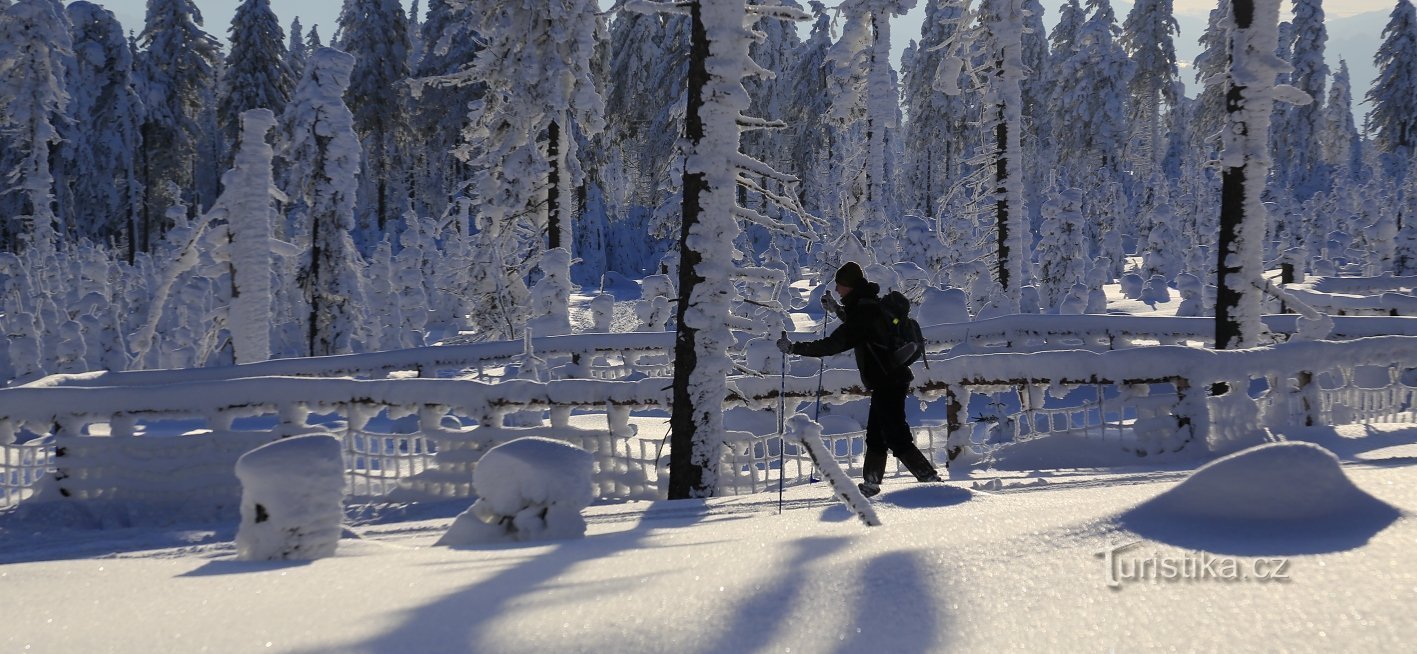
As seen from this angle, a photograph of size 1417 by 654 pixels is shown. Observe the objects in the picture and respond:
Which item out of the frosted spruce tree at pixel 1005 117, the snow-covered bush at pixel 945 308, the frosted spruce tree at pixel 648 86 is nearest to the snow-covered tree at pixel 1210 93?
the frosted spruce tree at pixel 648 86

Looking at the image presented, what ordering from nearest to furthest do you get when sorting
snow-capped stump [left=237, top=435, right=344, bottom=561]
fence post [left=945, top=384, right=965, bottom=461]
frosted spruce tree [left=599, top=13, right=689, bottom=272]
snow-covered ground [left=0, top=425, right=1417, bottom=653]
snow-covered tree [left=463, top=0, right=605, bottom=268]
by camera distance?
snow-covered ground [left=0, top=425, right=1417, bottom=653] → snow-capped stump [left=237, top=435, right=344, bottom=561] → fence post [left=945, top=384, right=965, bottom=461] → snow-covered tree [left=463, top=0, right=605, bottom=268] → frosted spruce tree [left=599, top=13, right=689, bottom=272]

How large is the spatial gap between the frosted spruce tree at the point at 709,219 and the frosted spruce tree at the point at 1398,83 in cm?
6442

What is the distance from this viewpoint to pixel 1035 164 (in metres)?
61.1

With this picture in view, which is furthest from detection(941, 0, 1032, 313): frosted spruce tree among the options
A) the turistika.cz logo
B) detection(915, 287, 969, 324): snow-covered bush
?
the turistika.cz logo

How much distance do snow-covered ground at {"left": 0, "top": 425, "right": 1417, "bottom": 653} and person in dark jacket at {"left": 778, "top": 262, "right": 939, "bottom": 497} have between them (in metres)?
3.01

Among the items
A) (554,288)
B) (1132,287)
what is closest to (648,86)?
(554,288)

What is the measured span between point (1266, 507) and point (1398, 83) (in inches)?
2800

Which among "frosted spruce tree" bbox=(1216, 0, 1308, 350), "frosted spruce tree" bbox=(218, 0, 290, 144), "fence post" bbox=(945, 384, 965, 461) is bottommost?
"fence post" bbox=(945, 384, 965, 461)

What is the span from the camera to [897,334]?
7020mm

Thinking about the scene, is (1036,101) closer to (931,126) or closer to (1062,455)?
(931,126)

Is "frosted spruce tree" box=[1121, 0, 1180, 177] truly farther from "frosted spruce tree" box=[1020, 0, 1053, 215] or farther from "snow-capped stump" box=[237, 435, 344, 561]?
"snow-capped stump" box=[237, 435, 344, 561]

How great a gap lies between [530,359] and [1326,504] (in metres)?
11.0

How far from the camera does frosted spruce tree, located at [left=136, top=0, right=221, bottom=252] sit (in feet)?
159

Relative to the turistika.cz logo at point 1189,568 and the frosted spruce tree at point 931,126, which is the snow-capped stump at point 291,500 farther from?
the frosted spruce tree at point 931,126
